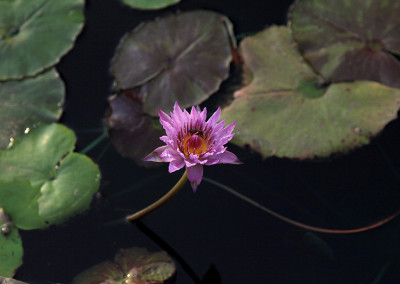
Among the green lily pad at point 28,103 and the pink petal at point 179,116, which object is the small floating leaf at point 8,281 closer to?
the green lily pad at point 28,103

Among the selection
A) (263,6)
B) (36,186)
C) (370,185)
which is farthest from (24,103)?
(370,185)

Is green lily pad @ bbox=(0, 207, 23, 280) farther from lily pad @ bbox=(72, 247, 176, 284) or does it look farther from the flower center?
the flower center

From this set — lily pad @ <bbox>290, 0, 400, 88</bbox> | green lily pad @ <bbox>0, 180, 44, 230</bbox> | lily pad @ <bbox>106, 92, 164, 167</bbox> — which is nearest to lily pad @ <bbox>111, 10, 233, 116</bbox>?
lily pad @ <bbox>106, 92, 164, 167</bbox>

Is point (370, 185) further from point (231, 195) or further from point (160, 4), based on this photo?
point (160, 4)

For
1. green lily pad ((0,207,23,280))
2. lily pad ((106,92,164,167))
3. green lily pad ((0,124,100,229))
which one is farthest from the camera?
lily pad ((106,92,164,167))

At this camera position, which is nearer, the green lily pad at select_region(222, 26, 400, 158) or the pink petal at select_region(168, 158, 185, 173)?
the pink petal at select_region(168, 158, 185, 173)

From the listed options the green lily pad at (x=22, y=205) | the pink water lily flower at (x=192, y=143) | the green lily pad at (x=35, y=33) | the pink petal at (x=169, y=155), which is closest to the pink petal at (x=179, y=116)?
the pink water lily flower at (x=192, y=143)

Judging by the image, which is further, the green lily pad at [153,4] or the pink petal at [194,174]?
the green lily pad at [153,4]
